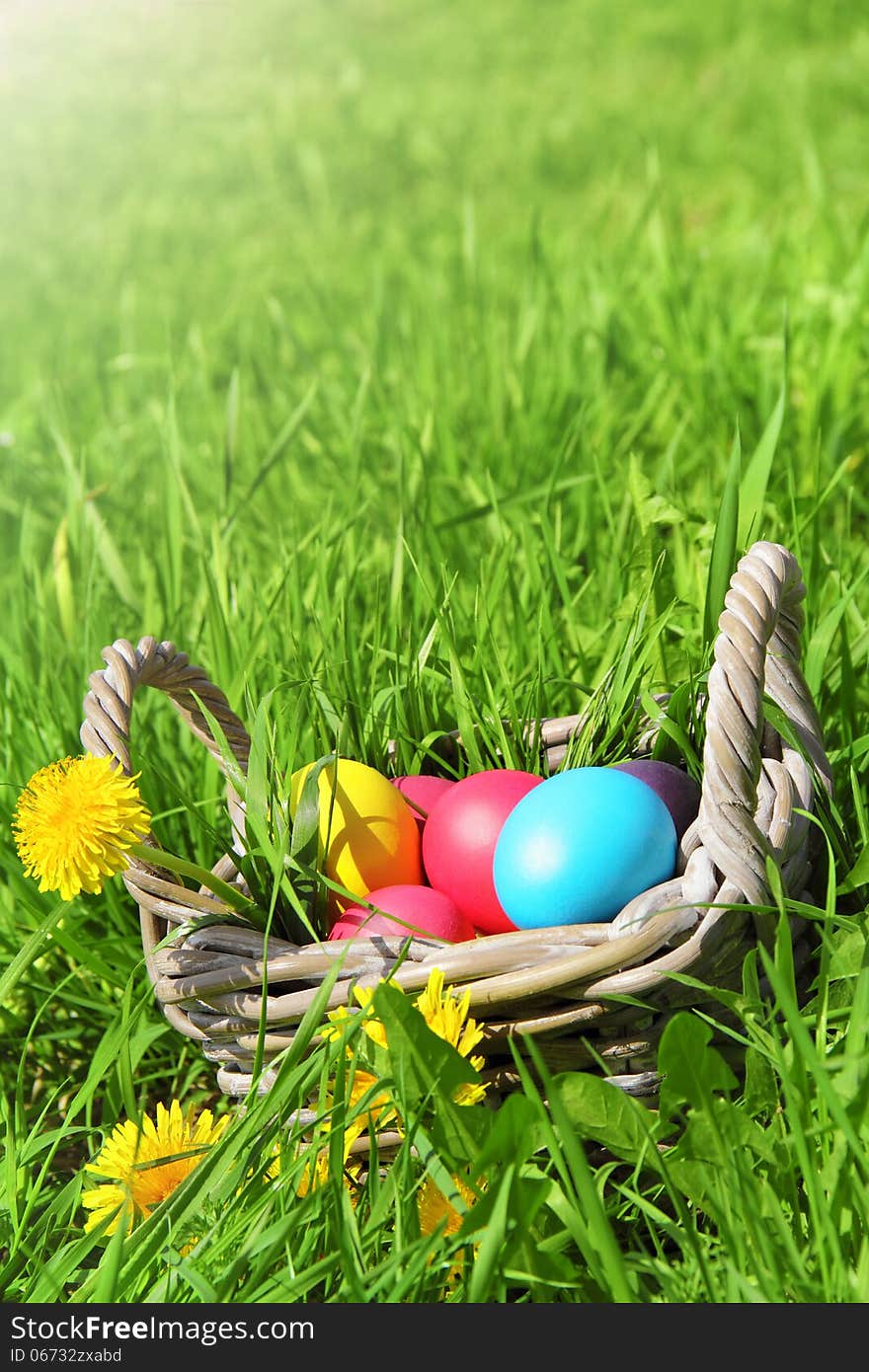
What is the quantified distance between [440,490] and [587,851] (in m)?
1.22

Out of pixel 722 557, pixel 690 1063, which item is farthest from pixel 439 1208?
pixel 722 557

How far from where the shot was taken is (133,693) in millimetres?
1346

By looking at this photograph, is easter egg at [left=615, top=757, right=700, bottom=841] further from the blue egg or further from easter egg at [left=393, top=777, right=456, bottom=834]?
easter egg at [left=393, top=777, right=456, bottom=834]

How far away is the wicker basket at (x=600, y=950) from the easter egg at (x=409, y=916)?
69mm

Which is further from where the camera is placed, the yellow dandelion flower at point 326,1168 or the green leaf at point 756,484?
the green leaf at point 756,484

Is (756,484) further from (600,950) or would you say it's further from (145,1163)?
(145,1163)

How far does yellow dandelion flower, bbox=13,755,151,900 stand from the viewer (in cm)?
114

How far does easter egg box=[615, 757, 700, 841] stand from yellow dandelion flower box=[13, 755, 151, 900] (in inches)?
22.1

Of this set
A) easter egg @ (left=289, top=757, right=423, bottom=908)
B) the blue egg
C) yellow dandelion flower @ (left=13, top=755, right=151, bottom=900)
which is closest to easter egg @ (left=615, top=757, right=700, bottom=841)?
the blue egg

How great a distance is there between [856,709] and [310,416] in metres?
1.50

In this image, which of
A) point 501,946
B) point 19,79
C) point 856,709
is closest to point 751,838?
point 501,946

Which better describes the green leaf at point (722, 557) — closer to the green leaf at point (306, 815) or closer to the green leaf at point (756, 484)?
the green leaf at point (756, 484)

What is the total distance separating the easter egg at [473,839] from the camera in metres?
1.45

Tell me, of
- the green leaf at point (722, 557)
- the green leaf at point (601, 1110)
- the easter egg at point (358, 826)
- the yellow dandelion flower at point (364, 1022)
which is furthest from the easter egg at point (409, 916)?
the green leaf at point (722, 557)
